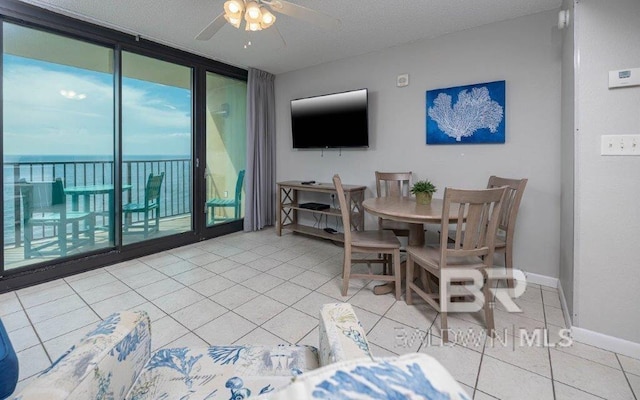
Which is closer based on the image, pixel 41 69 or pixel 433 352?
pixel 433 352

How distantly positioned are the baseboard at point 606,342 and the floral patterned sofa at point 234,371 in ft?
5.71

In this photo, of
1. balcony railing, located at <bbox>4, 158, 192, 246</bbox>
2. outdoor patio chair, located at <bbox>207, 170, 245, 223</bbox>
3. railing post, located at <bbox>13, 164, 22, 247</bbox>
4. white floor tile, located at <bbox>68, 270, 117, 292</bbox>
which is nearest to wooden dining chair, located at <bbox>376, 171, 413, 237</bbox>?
outdoor patio chair, located at <bbox>207, 170, 245, 223</bbox>

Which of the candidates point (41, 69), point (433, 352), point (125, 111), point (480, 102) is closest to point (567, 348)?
point (433, 352)

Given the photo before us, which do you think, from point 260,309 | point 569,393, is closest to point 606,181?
point 569,393

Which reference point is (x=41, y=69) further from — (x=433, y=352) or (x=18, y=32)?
(x=433, y=352)

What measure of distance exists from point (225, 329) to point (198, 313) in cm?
34

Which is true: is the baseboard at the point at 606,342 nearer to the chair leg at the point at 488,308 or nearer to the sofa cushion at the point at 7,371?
the chair leg at the point at 488,308

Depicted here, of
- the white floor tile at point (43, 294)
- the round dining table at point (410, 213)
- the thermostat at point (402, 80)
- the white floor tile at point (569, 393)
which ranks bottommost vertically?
the white floor tile at point (569, 393)

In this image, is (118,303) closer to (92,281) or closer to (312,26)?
(92,281)

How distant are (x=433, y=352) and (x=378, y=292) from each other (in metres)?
0.78

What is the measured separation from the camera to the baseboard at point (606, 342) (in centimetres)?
175

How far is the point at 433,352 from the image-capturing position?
5.99 feet

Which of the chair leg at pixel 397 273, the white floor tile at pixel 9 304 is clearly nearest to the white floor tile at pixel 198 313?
the white floor tile at pixel 9 304

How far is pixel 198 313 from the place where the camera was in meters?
2.26
